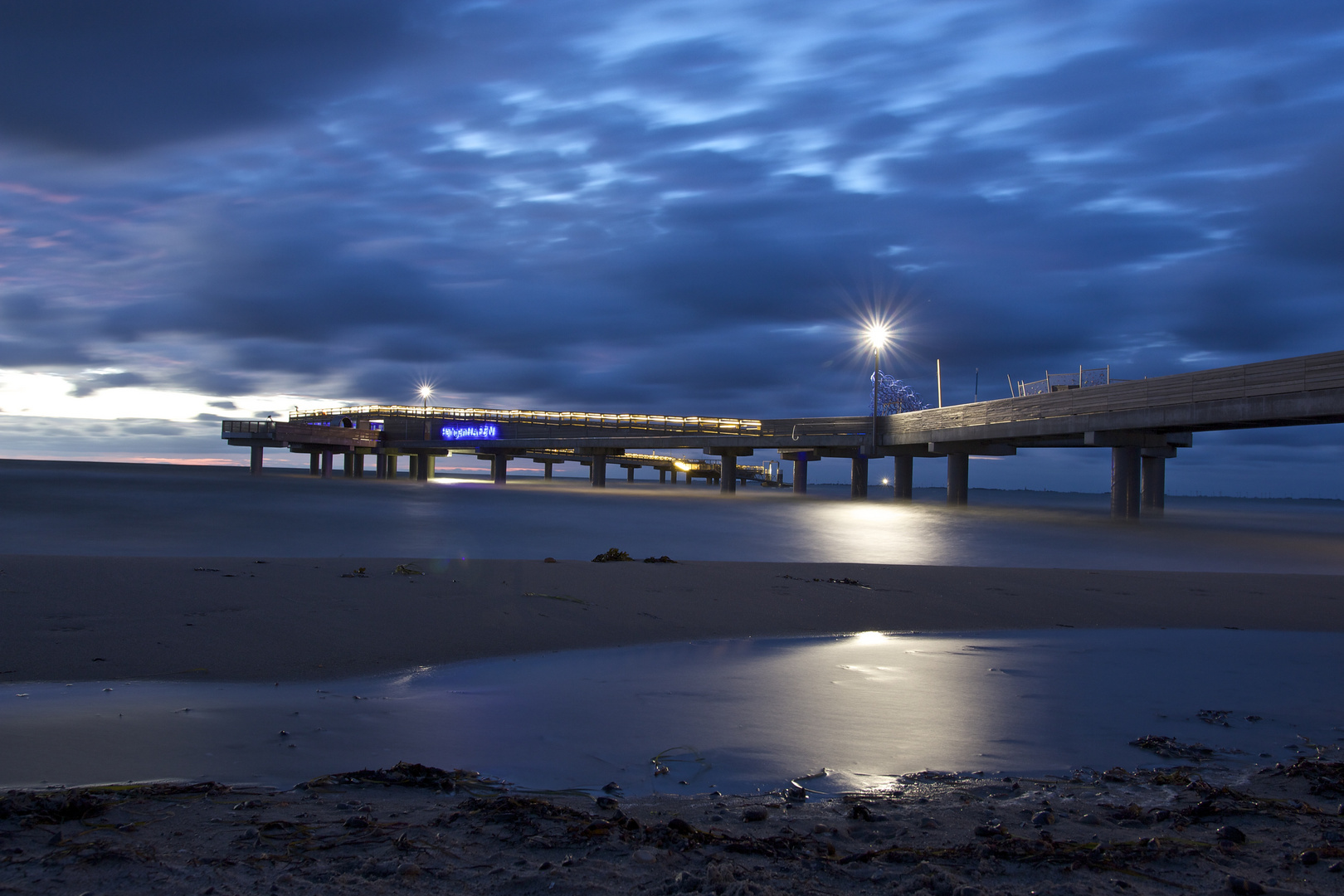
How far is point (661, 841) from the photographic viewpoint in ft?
11.2

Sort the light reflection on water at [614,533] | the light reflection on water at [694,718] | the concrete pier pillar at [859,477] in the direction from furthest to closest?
the concrete pier pillar at [859,477], the light reflection on water at [614,533], the light reflection on water at [694,718]

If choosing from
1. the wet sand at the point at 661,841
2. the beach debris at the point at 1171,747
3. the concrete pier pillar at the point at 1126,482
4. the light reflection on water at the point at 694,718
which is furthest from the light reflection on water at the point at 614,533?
the wet sand at the point at 661,841

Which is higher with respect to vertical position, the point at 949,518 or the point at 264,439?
the point at 264,439

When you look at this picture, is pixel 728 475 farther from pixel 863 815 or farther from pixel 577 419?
pixel 863 815

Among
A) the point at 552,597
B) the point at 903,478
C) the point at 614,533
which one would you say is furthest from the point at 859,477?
the point at 552,597

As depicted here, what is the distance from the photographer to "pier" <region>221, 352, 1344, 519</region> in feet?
106

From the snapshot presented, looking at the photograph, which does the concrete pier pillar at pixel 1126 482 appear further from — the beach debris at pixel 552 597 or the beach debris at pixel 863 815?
the beach debris at pixel 863 815

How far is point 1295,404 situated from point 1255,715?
30293 mm

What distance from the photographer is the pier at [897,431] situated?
1273 inches

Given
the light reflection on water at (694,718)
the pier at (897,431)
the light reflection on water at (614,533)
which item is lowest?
the light reflection on water at (614,533)

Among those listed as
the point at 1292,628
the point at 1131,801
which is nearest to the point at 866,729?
the point at 1131,801

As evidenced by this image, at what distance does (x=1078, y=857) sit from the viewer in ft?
11.1

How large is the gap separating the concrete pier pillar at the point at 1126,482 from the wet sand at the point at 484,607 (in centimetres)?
3647

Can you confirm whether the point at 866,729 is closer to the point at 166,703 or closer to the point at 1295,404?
the point at 166,703
